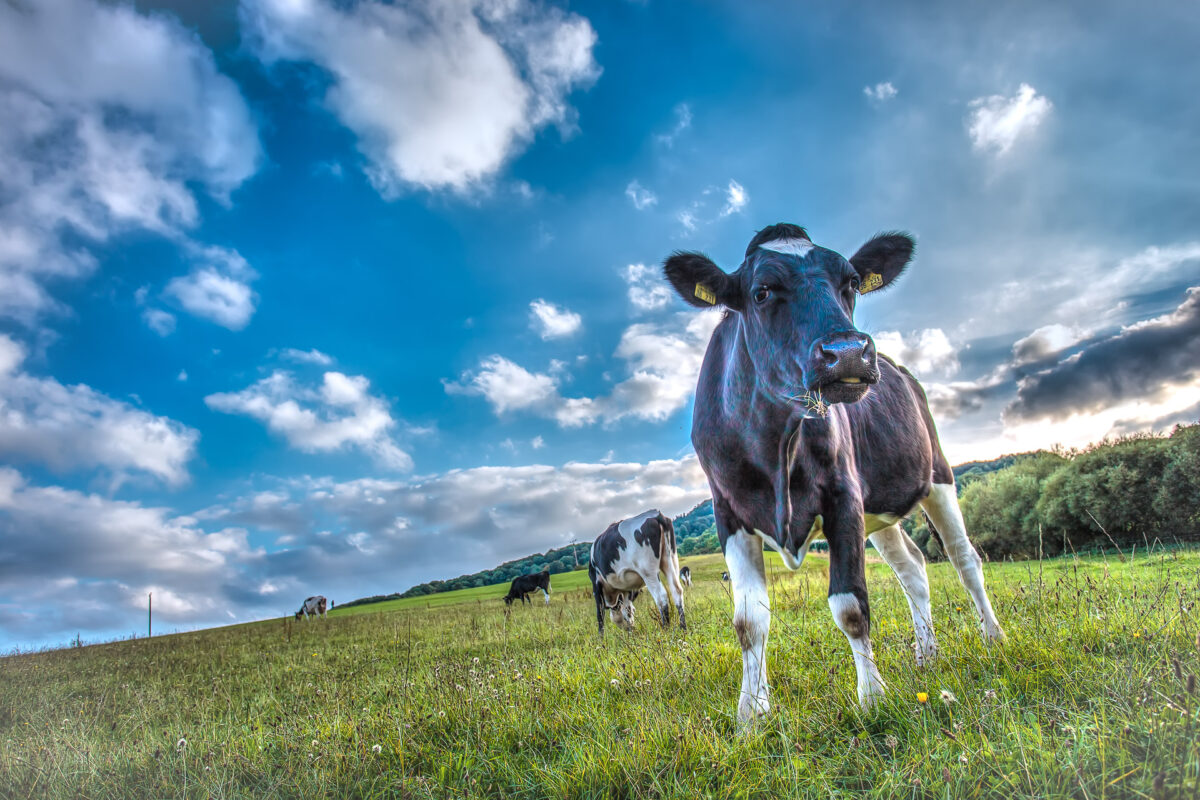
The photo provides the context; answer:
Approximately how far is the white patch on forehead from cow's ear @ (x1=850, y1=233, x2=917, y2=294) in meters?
0.86

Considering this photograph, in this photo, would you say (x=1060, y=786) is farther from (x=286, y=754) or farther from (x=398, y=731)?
(x=286, y=754)

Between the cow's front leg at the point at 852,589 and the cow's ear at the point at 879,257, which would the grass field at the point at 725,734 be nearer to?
the cow's front leg at the point at 852,589

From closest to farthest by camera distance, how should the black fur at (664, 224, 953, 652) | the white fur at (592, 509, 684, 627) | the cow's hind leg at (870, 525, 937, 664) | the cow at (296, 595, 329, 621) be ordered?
the black fur at (664, 224, 953, 652)
the cow's hind leg at (870, 525, 937, 664)
the white fur at (592, 509, 684, 627)
the cow at (296, 595, 329, 621)

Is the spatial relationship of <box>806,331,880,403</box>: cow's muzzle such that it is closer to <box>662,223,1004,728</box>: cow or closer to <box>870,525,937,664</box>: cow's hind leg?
<box>662,223,1004,728</box>: cow

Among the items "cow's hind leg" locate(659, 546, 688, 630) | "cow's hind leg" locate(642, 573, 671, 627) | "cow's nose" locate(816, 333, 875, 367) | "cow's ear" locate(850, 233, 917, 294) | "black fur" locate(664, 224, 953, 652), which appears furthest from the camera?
"cow's hind leg" locate(659, 546, 688, 630)

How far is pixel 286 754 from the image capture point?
4215mm

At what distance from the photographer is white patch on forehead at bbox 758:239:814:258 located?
4.43 m

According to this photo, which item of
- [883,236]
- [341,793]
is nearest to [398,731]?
[341,793]

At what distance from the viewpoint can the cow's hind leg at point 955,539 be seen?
6219mm

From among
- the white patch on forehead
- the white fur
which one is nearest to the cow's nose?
the white patch on forehead

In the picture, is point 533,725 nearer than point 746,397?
Yes

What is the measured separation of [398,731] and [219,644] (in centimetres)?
1848

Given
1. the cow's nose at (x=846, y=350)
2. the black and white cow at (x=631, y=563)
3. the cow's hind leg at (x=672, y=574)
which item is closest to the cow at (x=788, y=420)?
the cow's nose at (x=846, y=350)

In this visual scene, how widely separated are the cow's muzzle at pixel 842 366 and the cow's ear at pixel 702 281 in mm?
1157
